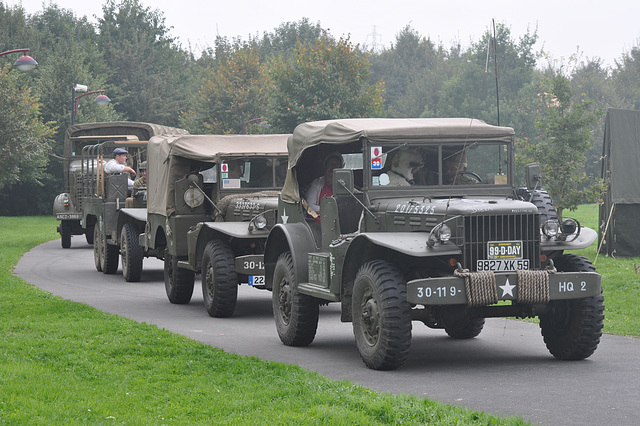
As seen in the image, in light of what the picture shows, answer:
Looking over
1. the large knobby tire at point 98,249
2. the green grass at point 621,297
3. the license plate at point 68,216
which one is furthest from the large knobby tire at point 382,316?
the license plate at point 68,216

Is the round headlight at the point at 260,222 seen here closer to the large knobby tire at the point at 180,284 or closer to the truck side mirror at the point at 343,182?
the large knobby tire at the point at 180,284

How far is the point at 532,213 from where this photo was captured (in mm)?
9117

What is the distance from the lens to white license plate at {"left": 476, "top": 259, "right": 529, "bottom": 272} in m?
8.93

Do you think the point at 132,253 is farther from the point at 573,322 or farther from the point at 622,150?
the point at 622,150

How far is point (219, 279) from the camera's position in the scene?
43.3ft

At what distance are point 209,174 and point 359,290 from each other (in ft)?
21.7

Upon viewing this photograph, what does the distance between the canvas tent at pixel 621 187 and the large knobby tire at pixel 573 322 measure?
13.1m

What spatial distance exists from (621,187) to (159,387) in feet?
54.7

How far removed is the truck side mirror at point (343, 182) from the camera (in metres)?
9.77

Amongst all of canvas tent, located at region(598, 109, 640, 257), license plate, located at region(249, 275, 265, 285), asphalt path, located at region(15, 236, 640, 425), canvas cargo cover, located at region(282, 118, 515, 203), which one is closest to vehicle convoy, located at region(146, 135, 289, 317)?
asphalt path, located at region(15, 236, 640, 425)

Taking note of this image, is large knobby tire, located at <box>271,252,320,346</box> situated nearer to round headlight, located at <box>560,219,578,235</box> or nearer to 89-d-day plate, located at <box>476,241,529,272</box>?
89-d-day plate, located at <box>476,241,529,272</box>

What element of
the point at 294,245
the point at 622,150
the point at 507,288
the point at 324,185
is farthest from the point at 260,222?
the point at 622,150

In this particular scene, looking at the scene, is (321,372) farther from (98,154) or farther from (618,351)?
(98,154)

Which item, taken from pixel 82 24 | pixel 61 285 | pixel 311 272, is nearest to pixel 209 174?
pixel 61 285
